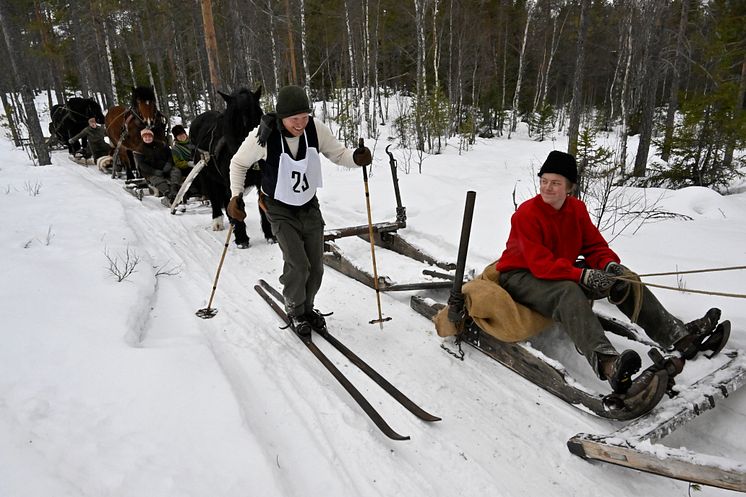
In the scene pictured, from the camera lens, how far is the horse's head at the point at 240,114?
17.5ft

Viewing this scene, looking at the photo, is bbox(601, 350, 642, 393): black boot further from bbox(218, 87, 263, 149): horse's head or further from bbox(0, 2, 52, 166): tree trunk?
bbox(0, 2, 52, 166): tree trunk

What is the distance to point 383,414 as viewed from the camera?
2779 mm

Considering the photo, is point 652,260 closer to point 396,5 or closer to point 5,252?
point 5,252

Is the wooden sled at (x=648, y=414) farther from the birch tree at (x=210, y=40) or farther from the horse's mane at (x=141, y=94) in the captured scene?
the birch tree at (x=210, y=40)

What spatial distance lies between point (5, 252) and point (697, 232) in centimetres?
762

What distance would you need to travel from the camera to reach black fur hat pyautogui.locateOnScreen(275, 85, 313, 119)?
10.4ft

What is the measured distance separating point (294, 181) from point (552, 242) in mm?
2087

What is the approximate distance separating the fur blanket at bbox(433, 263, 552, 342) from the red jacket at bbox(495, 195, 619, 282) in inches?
10.8

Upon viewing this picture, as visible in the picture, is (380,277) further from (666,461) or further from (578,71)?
(578,71)

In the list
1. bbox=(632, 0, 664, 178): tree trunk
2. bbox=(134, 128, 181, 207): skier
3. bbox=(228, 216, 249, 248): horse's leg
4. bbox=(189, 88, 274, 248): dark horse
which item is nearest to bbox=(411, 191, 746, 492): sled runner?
bbox=(189, 88, 274, 248): dark horse

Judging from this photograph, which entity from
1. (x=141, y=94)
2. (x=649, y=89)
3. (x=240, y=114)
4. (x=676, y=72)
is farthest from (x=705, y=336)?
(x=676, y=72)

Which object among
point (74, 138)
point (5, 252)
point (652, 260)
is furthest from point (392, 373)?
point (74, 138)

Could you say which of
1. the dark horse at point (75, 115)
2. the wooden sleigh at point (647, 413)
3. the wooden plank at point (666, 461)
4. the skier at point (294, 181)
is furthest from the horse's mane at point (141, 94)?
the wooden plank at point (666, 461)

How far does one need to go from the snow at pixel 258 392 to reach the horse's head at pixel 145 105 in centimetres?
416
